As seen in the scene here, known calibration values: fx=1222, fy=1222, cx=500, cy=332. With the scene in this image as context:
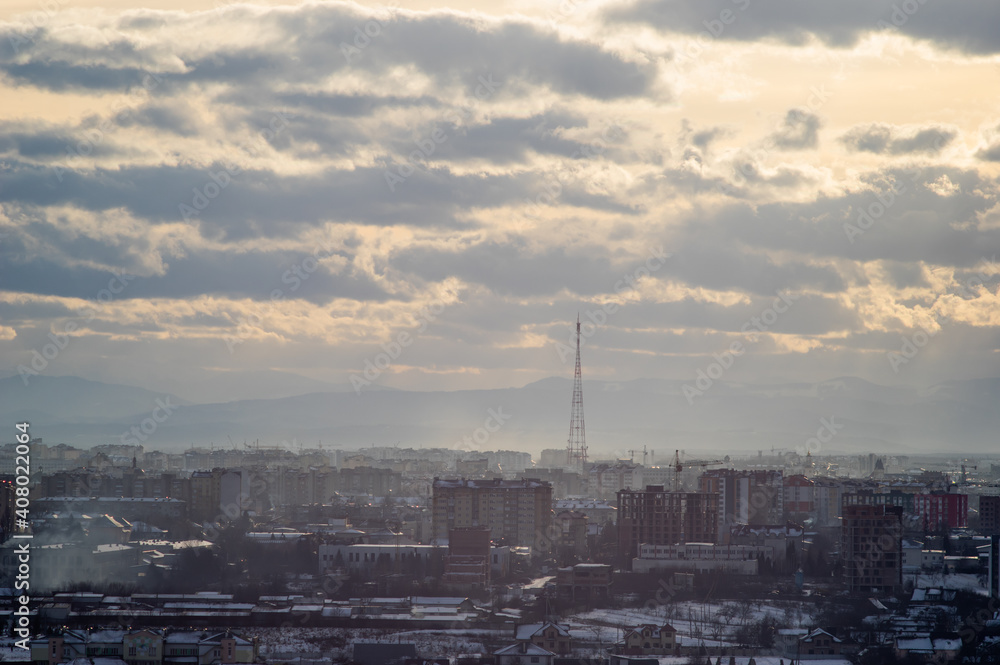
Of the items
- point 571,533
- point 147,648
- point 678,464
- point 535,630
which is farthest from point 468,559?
point 678,464

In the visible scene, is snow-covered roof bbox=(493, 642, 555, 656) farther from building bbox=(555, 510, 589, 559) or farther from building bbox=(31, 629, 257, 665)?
building bbox=(555, 510, 589, 559)

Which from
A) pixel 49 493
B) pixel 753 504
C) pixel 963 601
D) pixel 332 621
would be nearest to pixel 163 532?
pixel 49 493

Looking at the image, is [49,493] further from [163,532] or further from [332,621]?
[332,621]

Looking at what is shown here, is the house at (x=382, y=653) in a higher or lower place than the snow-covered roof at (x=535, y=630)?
lower

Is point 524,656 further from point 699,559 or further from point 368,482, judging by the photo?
point 368,482

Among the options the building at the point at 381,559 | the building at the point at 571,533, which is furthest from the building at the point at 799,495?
the building at the point at 381,559

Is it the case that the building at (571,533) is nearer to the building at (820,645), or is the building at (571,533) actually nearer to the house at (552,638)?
the building at (820,645)

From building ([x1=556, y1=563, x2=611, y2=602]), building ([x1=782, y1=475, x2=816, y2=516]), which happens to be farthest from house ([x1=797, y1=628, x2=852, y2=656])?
building ([x1=782, y1=475, x2=816, y2=516])
